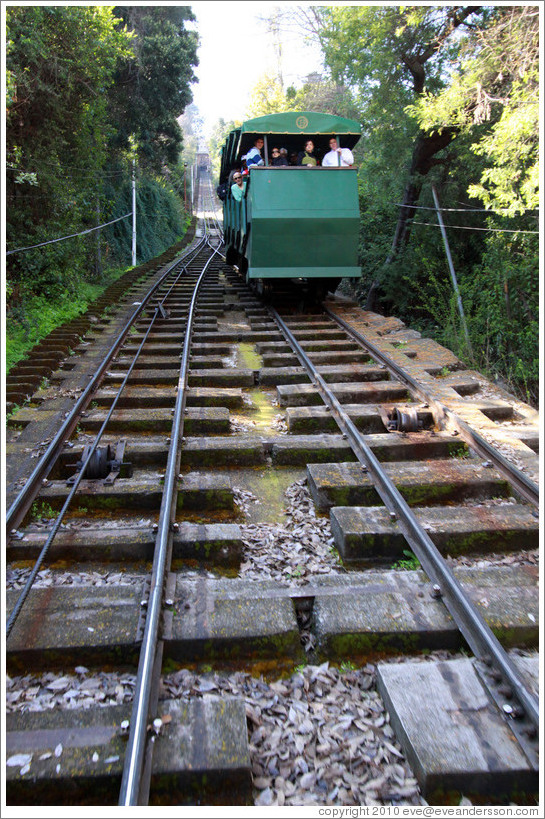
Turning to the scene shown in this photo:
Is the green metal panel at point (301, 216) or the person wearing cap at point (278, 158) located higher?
the person wearing cap at point (278, 158)

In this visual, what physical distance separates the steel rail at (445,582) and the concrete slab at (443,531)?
0.11 metres

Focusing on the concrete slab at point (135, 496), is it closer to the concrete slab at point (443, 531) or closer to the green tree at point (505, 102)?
the concrete slab at point (443, 531)

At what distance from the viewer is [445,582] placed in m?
2.99

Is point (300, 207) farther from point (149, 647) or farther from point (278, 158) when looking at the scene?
point (149, 647)

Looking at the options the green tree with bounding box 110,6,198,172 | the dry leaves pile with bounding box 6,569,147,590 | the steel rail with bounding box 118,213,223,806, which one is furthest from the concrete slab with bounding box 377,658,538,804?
the green tree with bounding box 110,6,198,172

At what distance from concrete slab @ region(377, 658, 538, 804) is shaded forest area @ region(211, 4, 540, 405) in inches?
228

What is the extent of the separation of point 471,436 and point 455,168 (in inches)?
386

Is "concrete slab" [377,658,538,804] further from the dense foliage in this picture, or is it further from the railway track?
the dense foliage

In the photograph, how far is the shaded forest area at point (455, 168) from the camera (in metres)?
7.40

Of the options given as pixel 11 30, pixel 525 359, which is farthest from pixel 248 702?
pixel 11 30

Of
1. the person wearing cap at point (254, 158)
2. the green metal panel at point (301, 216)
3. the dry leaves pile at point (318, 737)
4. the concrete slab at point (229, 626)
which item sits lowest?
the dry leaves pile at point (318, 737)

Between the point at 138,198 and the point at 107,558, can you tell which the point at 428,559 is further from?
the point at 138,198

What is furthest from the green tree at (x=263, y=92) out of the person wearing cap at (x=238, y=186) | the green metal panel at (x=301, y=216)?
the green metal panel at (x=301, y=216)

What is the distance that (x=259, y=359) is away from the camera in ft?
24.3
